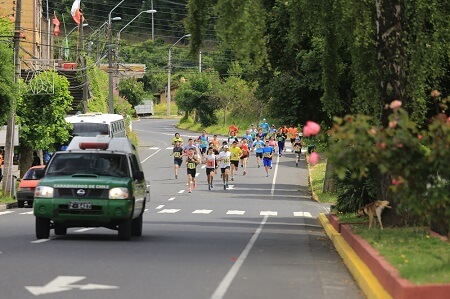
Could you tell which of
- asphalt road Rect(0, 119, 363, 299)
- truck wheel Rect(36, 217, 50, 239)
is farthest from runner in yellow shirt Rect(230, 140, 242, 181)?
truck wheel Rect(36, 217, 50, 239)

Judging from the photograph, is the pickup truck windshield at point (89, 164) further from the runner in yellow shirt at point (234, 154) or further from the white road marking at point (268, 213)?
the runner in yellow shirt at point (234, 154)

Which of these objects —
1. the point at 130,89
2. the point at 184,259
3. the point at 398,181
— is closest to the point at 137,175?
the point at 184,259

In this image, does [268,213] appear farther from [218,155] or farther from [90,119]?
[90,119]

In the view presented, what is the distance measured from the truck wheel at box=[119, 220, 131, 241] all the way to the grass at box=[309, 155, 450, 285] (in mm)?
4190

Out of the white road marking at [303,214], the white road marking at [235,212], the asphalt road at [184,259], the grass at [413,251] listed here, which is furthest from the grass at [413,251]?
the white road marking at [303,214]

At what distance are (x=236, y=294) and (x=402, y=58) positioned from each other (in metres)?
8.58

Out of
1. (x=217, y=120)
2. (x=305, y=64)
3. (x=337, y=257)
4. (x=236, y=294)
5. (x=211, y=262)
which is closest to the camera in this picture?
(x=236, y=294)

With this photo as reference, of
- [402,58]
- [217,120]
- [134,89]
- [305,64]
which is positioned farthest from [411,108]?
[134,89]

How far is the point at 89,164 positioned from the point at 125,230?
150 centimetres

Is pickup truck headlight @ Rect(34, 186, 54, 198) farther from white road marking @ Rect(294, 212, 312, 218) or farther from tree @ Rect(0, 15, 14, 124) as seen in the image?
tree @ Rect(0, 15, 14, 124)

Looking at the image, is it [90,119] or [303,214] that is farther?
[90,119]

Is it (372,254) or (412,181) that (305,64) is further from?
(412,181)

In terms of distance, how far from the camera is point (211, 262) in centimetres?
1623

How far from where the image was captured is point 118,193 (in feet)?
65.0
